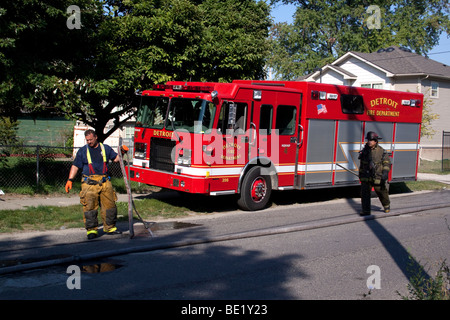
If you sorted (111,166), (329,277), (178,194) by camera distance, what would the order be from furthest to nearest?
1. (111,166)
2. (178,194)
3. (329,277)

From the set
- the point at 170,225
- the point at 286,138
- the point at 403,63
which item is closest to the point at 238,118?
the point at 286,138

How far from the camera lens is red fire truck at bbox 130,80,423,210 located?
11.1 m

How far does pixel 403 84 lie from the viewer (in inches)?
1297

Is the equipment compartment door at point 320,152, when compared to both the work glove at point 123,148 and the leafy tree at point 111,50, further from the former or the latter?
the work glove at point 123,148

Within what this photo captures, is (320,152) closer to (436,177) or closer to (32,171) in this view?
(32,171)

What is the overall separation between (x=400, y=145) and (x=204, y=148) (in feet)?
23.8

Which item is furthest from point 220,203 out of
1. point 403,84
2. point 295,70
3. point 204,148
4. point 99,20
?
point 295,70

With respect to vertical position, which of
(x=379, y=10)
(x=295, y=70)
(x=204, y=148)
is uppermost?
(x=379, y=10)

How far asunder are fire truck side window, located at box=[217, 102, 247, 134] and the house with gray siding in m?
22.5

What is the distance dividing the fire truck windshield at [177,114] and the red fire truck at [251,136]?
0.02 metres

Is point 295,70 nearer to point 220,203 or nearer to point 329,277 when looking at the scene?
point 220,203

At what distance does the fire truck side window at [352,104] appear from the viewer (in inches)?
534

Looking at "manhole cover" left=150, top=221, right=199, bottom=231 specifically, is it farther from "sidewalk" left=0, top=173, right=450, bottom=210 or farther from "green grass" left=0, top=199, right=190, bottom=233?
"sidewalk" left=0, top=173, right=450, bottom=210

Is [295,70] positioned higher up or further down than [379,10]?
further down
